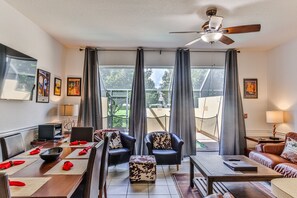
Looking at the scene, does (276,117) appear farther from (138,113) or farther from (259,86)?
(138,113)

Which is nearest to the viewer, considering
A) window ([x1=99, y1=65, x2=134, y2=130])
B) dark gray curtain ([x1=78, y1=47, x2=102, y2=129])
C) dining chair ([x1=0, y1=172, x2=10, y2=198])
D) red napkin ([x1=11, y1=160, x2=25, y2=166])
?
dining chair ([x1=0, y1=172, x2=10, y2=198])

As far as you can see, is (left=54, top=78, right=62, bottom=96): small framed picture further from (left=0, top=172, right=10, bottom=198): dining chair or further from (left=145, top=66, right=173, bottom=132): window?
(left=0, top=172, right=10, bottom=198): dining chair

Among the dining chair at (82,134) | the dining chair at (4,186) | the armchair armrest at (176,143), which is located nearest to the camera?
the dining chair at (4,186)

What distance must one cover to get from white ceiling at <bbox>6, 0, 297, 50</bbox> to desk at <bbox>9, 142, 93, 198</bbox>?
2.23 metres

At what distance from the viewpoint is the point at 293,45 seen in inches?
173

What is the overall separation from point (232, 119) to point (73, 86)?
13.5 ft

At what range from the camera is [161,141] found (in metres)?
4.61

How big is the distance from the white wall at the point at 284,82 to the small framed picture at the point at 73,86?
4.94m

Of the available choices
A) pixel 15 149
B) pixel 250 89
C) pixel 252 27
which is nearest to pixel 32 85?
pixel 15 149

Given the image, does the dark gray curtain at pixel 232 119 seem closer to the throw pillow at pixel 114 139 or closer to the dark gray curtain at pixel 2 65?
the throw pillow at pixel 114 139

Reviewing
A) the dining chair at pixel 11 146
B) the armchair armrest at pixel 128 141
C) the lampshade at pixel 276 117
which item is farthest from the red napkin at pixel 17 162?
the lampshade at pixel 276 117

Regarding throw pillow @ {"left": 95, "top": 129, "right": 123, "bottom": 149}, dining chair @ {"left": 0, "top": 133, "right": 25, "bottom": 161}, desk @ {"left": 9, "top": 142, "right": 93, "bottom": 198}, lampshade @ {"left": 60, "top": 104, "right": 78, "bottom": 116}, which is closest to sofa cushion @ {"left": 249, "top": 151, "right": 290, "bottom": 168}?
throw pillow @ {"left": 95, "top": 129, "right": 123, "bottom": 149}

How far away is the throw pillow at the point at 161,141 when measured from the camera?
15.0 feet

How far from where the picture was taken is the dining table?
1.40 m
